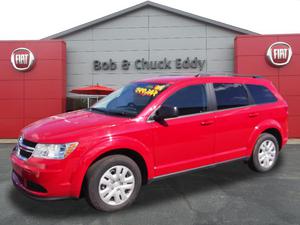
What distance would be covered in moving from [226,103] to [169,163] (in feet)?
5.04

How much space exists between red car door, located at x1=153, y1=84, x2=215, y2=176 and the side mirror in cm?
10

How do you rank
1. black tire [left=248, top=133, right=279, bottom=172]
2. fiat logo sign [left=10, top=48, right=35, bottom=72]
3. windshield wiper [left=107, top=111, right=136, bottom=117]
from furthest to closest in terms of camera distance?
fiat logo sign [left=10, top=48, right=35, bottom=72] < black tire [left=248, top=133, right=279, bottom=172] < windshield wiper [left=107, top=111, right=136, bottom=117]

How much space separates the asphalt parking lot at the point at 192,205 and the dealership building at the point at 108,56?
7555 mm

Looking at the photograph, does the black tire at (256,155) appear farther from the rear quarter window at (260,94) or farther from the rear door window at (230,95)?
the rear door window at (230,95)

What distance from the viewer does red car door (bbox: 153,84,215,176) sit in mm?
4773

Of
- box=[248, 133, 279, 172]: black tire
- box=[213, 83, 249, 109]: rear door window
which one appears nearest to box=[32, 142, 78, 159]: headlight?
box=[213, 83, 249, 109]: rear door window

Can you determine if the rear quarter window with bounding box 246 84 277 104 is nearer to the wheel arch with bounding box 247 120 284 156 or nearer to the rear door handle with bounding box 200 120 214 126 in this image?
the wheel arch with bounding box 247 120 284 156

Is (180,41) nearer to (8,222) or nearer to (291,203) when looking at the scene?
(291,203)

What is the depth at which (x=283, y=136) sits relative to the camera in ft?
21.7

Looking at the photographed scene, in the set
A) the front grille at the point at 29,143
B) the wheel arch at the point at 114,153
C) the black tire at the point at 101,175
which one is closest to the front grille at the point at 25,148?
the front grille at the point at 29,143

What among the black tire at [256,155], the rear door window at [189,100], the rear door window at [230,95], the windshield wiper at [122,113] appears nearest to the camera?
the windshield wiper at [122,113]

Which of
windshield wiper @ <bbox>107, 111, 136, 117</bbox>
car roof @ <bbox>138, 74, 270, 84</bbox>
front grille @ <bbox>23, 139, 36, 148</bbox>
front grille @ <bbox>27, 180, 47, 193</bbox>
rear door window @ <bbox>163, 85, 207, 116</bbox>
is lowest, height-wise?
front grille @ <bbox>27, 180, 47, 193</bbox>

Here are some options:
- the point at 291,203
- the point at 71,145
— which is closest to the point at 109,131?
the point at 71,145

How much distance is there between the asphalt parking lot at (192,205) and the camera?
409 cm
